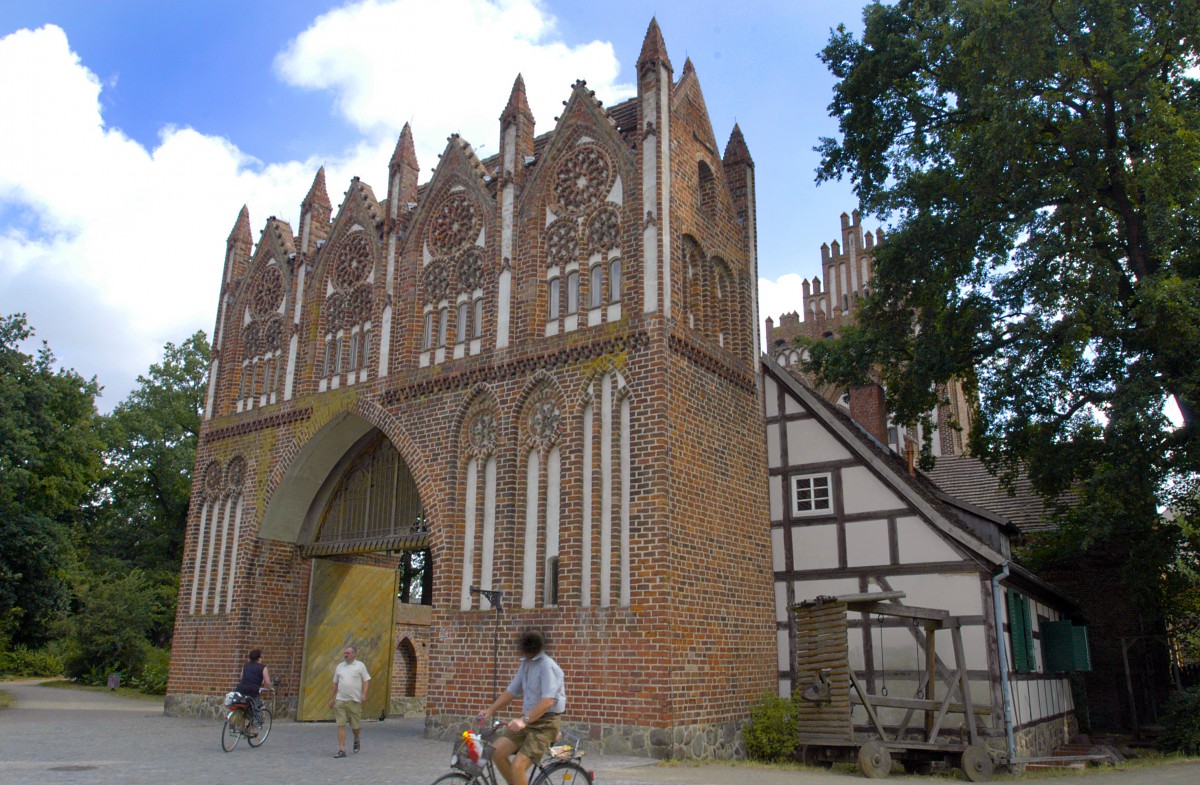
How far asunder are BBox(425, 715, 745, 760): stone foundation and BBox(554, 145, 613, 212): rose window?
854cm

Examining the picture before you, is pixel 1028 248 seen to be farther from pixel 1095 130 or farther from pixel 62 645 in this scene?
pixel 62 645

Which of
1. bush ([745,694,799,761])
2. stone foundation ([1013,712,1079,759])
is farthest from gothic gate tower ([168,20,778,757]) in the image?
stone foundation ([1013,712,1079,759])

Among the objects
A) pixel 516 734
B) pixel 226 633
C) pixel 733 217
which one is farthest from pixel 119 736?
pixel 733 217

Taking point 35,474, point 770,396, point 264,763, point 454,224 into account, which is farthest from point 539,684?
point 35,474

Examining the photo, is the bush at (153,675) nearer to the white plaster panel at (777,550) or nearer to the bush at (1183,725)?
the white plaster panel at (777,550)

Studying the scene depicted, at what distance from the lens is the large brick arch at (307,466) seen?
736 inches

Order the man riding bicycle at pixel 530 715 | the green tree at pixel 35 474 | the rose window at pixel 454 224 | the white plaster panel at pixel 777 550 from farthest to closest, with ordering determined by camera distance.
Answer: the green tree at pixel 35 474 → the rose window at pixel 454 224 → the white plaster panel at pixel 777 550 → the man riding bicycle at pixel 530 715

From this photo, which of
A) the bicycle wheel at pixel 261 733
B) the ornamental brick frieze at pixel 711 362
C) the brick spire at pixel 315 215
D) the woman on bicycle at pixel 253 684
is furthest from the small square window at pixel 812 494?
the brick spire at pixel 315 215

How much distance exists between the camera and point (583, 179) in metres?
16.2

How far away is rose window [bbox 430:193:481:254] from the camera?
17719 millimetres

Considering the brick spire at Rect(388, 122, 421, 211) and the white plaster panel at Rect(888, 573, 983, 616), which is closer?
the white plaster panel at Rect(888, 573, 983, 616)

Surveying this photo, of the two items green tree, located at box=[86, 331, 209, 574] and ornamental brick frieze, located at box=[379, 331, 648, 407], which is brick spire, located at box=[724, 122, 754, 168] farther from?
green tree, located at box=[86, 331, 209, 574]

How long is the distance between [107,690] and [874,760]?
30352mm

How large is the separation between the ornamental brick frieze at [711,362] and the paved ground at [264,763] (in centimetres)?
614
